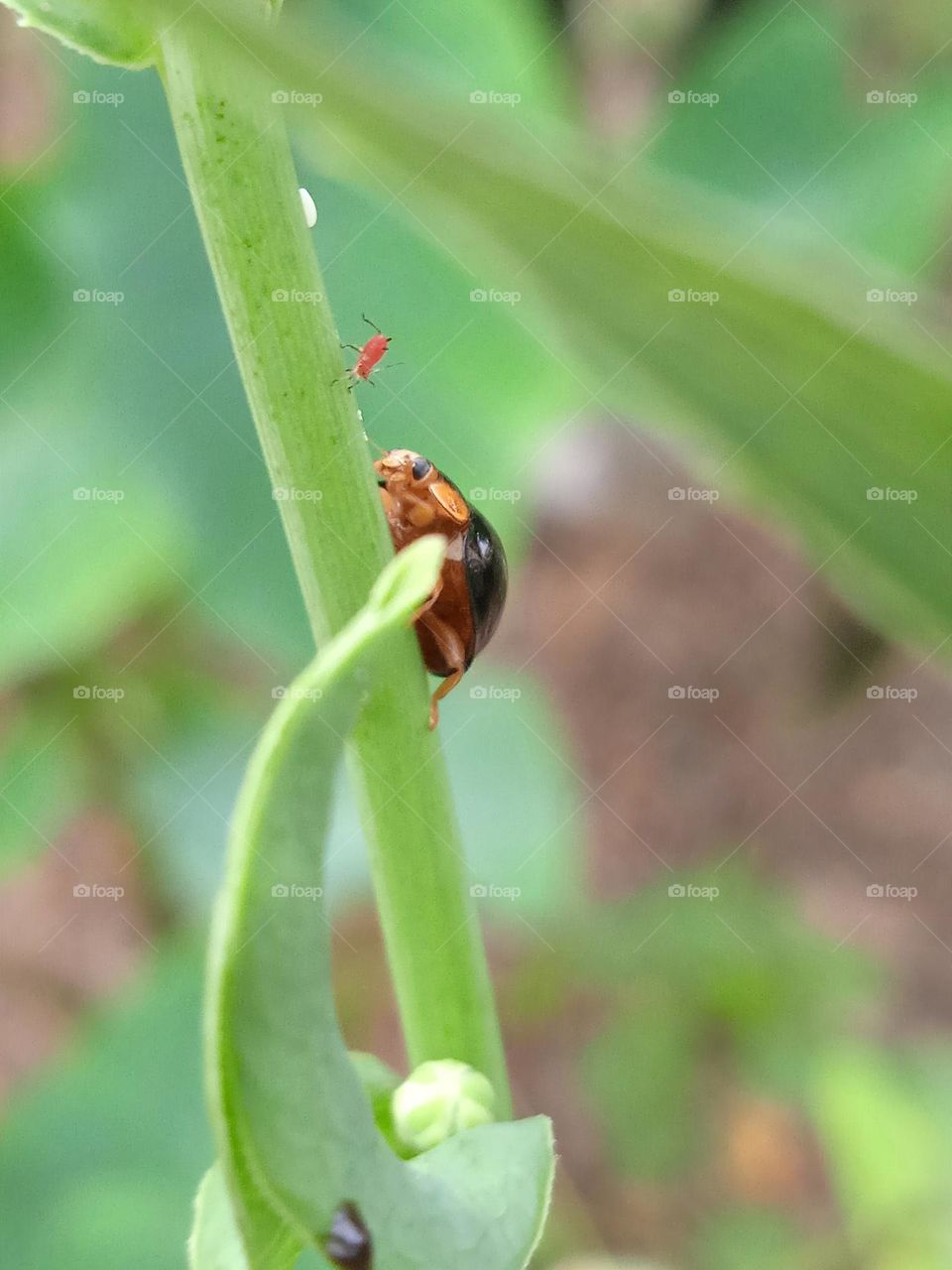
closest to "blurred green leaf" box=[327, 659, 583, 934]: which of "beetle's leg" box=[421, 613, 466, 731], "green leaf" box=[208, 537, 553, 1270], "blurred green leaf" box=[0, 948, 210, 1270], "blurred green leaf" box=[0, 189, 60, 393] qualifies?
"blurred green leaf" box=[0, 948, 210, 1270]

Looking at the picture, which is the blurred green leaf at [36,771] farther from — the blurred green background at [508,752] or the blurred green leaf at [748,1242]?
the blurred green leaf at [748,1242]

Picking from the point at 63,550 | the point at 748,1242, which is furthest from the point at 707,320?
the point at 748,1242

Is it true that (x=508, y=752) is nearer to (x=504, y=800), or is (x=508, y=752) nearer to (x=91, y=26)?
(x=504, y=800)

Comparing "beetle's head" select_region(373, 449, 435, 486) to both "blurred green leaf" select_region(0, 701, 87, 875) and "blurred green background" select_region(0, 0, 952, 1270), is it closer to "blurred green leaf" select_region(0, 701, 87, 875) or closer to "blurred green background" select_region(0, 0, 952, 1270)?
"blurred green background" select_region(0, 0, 952, 1270)

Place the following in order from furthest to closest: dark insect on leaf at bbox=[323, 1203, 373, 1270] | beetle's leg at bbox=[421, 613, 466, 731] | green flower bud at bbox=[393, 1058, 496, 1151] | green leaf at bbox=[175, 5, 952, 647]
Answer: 1. beetle's leg at bbox=[421, 613, 466, 731]
2. green flower bud at bbox=[393, 1058, 496, 1151]
3. dark insect on leaf at bbox=[323, 1203, 373, 1270]
4. green leaf at bbox=[175, 5, 952, 647]

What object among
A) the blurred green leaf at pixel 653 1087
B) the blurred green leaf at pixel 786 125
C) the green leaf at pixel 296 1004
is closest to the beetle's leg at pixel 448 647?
the green leaf at pixel 296 1004
